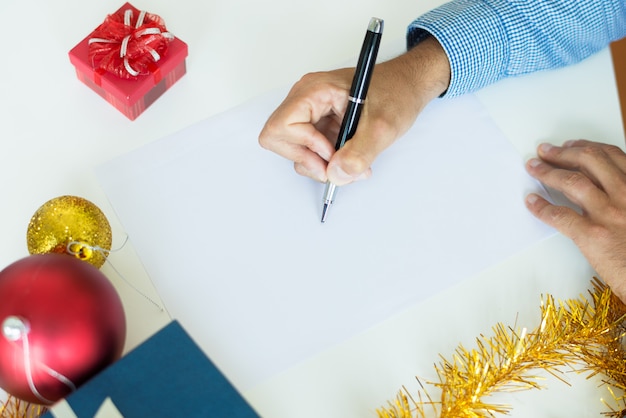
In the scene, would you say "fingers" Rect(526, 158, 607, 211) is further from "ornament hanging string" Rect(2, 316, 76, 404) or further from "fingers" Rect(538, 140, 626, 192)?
"ornament hanging string" Rect(2, 316, 76, 404)

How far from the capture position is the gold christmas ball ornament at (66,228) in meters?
0.60

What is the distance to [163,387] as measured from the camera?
1.76 feet

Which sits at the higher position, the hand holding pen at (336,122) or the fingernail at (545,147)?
the fingernail at (545,147)

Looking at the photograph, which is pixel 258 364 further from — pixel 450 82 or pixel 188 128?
pixel 450 82

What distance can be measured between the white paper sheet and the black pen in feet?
0.10

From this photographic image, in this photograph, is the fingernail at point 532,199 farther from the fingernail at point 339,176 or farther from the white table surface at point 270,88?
the fingernail at point 339,176

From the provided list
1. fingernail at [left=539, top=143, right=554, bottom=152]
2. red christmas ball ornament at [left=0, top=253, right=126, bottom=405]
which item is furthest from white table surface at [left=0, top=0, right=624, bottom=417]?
red christmas ball ornament at [left=0, top=253, right=126, bottom=405]

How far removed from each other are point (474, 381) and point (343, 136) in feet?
0.98

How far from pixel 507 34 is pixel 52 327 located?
2.20ft

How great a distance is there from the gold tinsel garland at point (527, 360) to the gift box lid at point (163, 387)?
0.17 meters

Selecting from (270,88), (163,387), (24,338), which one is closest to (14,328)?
(24,338)

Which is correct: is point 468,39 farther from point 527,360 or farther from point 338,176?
point 527,360

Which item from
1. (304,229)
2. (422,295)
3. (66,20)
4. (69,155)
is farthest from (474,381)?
(66,20)

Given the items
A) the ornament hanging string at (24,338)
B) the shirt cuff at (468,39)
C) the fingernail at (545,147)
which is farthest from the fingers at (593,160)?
the ornament hanging string at (24,338)
